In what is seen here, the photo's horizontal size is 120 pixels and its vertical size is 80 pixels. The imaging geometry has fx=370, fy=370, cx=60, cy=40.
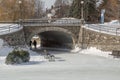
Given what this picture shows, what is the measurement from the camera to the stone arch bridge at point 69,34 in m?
39.0

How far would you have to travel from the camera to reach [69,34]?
45438 mm

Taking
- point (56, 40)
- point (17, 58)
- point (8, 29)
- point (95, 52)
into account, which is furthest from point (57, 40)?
point (17, 58)

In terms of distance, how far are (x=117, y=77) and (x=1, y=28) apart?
1967 centimetres

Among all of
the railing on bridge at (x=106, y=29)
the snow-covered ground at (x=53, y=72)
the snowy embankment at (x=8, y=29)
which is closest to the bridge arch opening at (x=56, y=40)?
the railing on bridge at (x=106, y=29)

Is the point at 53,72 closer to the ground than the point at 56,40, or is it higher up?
higher up

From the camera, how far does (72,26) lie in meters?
44.9

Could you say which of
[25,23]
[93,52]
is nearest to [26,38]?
[25,23]

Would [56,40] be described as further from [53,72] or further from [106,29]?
[53,72]

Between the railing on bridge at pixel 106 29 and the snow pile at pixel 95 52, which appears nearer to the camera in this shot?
the snow pile at pixel 95 52

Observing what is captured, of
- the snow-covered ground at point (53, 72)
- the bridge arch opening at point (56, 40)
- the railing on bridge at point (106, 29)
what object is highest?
the railing on bridge at point (106, 29)

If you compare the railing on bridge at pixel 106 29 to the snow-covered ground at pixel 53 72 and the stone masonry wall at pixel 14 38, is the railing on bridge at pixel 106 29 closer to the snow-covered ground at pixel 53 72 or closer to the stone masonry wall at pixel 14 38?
the stone masonry wall at pixel 14 38

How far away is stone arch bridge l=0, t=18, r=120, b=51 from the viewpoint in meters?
39.0

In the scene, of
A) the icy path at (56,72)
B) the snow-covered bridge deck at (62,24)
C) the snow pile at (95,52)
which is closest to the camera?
the icy path at (56,72)

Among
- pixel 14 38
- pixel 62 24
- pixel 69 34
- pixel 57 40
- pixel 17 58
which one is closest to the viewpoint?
pixel 17 58
